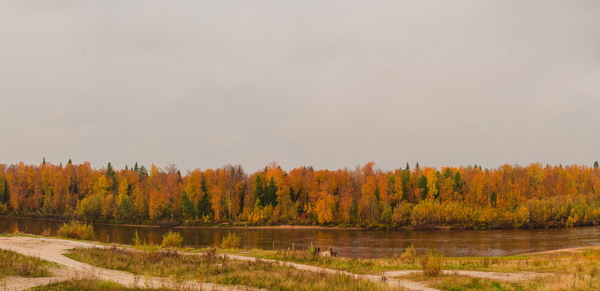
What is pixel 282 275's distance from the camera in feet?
64.7

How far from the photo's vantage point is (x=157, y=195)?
341 feet

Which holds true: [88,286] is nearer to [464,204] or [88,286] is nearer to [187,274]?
[187,274]

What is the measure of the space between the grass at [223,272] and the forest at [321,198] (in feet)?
227

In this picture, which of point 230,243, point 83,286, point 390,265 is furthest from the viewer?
point 230,243

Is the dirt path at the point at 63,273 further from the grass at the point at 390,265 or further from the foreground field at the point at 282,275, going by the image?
the grass at the point at 390,265

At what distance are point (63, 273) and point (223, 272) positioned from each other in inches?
328

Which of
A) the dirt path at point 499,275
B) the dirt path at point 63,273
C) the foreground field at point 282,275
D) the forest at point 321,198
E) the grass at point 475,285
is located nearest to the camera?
the foreground field at point 282,275

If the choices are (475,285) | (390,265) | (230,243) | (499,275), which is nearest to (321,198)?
(230,243)

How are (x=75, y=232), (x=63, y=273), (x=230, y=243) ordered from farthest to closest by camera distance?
(x=75, y=232) → (x=230, y=243) → (x=63, y=273)

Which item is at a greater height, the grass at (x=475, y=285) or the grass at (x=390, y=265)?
the grass at (x=475, y=285)

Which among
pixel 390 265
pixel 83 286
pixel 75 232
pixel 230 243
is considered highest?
pixel 83 286

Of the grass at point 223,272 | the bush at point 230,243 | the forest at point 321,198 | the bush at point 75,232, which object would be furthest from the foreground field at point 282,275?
the forest at point 321,198

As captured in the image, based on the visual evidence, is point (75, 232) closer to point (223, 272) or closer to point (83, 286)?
point (223, 272)

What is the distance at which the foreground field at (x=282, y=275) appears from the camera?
1700 centimetres
